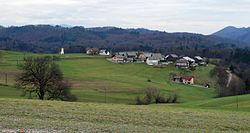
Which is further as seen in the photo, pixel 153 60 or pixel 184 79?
pixel 153 60

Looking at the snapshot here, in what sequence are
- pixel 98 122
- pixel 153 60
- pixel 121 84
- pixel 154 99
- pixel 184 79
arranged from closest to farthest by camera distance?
1. pixel 98 122
2. pixel 154 99
3. pixel 121 84
4. pixel 184 79
5. pixel 153 60

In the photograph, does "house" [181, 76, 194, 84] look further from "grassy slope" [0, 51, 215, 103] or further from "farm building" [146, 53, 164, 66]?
"farm building" [146, 53, 164, 66]

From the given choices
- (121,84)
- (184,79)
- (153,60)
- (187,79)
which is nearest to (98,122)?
(121,84)

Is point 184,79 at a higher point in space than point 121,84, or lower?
lower

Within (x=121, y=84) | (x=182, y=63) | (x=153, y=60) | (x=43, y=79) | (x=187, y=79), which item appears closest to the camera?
(x=43, y=79)

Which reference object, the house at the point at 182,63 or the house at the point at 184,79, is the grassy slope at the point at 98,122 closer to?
the house at the point at 184,79

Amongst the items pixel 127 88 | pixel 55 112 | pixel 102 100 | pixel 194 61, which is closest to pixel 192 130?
pixel 55 112

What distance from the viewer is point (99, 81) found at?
315 feet

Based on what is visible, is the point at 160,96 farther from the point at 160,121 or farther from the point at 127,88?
the point at 160,121

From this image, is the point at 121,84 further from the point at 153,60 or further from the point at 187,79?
the point at 153,60

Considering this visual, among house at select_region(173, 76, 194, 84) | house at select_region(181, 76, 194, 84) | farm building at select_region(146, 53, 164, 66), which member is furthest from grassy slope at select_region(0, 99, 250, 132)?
farm building at select_region(146, 53, 164, 66)

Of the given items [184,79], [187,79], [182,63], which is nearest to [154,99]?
[184,79]

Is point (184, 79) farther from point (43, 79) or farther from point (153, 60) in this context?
point (43, 79)

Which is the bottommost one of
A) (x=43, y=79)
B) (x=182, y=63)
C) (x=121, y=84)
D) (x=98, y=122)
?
(x=121, y=84)
